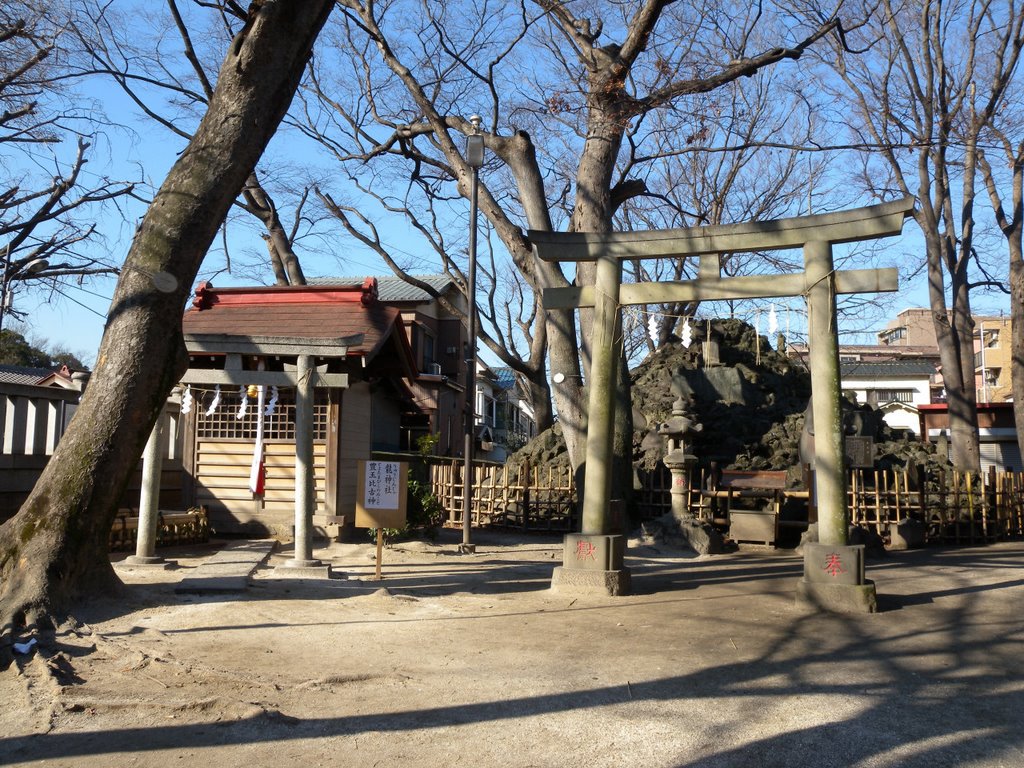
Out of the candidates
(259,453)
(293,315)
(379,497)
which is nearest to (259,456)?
(259,453)

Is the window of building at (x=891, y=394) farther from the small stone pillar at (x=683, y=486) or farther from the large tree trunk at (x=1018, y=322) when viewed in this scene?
the small stone pillar at (x=683, y=486)

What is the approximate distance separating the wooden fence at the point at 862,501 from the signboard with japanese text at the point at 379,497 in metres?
8.46

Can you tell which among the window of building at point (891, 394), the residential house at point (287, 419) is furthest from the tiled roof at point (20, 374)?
the window of building at point (891, 394)

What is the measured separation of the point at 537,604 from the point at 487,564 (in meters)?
3.46

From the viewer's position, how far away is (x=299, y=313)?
1541 cm

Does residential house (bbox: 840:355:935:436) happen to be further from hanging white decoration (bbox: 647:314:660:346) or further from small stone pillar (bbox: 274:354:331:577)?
small stone pillar (bbox: 274:354:331:577)

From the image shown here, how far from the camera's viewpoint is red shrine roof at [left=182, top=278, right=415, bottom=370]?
14.6 metres

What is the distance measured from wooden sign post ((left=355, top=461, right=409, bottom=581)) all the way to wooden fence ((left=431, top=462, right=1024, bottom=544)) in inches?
333

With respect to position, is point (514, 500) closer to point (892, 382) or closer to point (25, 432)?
point (25, 432)

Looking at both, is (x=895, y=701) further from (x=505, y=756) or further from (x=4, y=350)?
(x=4, y=350)

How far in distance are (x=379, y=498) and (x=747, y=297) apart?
4917 millimetres

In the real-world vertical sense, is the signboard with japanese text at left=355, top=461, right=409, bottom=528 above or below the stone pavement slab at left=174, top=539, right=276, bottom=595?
above

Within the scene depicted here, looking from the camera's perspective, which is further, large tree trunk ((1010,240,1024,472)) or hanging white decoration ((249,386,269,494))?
large tree trunk ((1010,240,1024,472))

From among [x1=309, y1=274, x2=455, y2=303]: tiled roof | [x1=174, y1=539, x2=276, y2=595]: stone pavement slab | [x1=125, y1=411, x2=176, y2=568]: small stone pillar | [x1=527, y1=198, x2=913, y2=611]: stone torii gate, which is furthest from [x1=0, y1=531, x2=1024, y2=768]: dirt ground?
[x1=309, y1=274, x2=455, y2=303]: tiled roof
